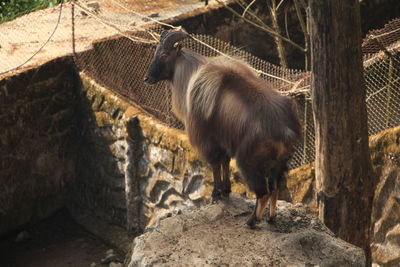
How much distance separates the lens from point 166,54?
22.1 ft

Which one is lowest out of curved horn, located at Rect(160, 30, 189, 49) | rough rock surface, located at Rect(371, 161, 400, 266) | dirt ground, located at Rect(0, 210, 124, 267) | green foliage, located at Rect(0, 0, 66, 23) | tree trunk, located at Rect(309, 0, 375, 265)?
dirt ground, located at Rect(0, 210, 124, 267)

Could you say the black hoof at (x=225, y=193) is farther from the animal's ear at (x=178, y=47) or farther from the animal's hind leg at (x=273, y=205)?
the animal's ear at (x=178, y=47)

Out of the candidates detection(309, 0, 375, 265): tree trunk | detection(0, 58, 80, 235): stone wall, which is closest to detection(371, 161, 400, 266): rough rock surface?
detection(309, 0, 375, 265): tree trunk

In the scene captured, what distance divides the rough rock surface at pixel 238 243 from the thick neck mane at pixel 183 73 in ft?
3.33

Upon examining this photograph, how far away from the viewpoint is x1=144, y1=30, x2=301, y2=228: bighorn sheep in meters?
5.91

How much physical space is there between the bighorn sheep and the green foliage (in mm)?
6499

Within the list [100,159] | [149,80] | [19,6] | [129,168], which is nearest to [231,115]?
[149,80]

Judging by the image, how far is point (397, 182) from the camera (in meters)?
7.18

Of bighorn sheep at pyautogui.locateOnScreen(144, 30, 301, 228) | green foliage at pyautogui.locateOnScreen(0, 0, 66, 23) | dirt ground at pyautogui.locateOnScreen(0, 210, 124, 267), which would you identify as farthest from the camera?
green foliage at pyautogui.locateOnScreen(0, 0, 66, 23)

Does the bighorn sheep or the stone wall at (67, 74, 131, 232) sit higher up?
the bighorn sheep

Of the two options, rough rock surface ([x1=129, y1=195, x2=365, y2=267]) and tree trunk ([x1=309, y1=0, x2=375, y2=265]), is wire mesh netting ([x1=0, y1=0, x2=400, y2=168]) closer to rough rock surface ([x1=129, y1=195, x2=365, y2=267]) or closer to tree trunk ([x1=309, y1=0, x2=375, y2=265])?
tree trunk ([x1=309, y1=0, x2=375, y2=265])

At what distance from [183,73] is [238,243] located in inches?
66.5

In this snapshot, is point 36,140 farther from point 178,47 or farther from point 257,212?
point 257,212

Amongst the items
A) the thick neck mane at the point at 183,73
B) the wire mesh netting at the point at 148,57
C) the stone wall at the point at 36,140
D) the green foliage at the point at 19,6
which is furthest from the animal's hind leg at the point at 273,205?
the green foliage at the point at 19,6
